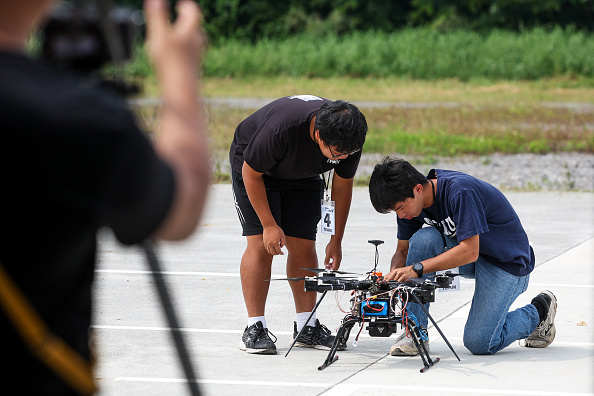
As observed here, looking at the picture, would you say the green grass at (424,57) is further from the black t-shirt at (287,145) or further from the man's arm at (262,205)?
the man's arm at (262,205)

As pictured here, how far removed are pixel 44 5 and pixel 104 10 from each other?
0.10m

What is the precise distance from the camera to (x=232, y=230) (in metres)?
10.1

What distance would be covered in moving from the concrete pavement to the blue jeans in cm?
11

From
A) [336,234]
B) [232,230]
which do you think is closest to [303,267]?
[336,234]

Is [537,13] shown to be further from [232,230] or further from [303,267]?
[303,267]

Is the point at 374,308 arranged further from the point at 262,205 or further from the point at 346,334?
the point at 262,205

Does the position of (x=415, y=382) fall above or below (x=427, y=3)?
above

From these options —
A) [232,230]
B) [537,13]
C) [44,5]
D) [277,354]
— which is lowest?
[537,13]

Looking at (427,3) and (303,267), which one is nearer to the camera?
(303,267)

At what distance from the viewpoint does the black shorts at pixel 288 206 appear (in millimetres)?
5699

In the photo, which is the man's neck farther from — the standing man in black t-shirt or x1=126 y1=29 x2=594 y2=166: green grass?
x1=126 y1=29 x2=594 y2=166: green grass

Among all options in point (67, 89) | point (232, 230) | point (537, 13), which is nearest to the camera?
point (67, 89)

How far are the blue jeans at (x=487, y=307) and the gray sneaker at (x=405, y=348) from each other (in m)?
0.12

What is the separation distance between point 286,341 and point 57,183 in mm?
4488
